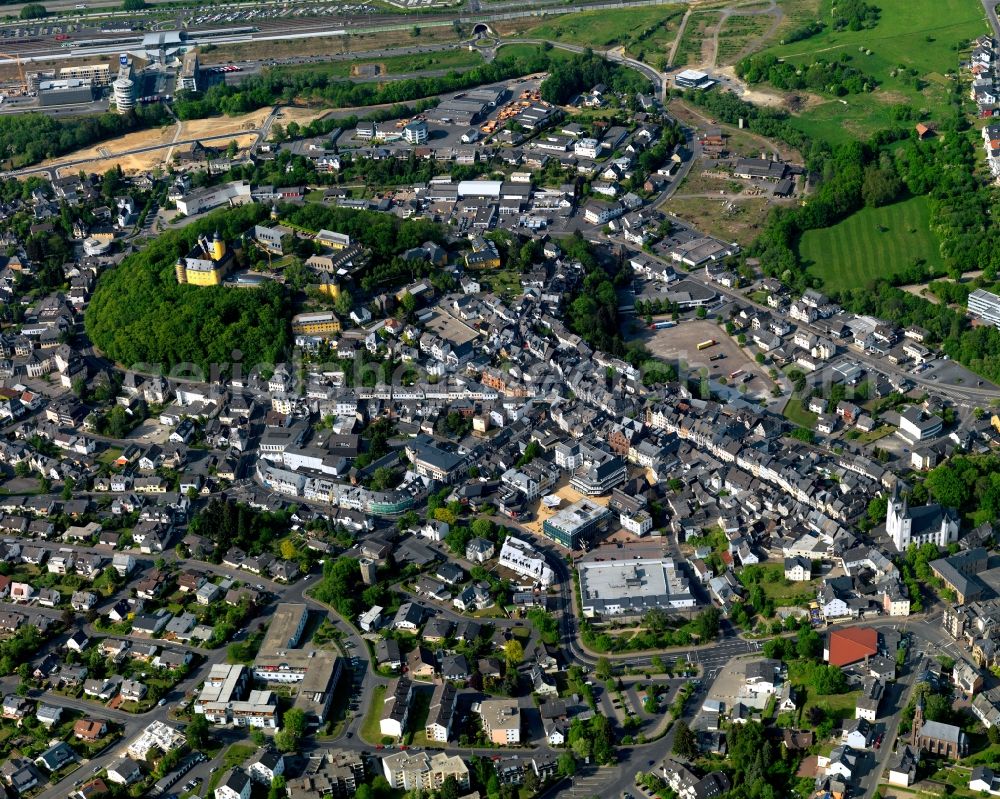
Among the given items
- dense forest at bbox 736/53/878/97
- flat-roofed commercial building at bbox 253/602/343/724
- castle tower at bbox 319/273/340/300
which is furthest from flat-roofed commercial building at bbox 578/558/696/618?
dense forest at bbox 736/53/878/97

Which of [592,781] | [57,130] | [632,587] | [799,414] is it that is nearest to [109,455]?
[632,587]

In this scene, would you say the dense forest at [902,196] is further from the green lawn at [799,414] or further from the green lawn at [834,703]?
the green lawn at [834,703]

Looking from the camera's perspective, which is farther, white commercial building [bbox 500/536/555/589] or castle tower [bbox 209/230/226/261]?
castle tower [bbox 209/230/226/261]

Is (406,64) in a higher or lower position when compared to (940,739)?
higher

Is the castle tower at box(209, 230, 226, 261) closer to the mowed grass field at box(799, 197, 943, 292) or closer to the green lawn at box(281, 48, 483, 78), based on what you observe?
the mowed grass field at box(799, 197, 943, 292)

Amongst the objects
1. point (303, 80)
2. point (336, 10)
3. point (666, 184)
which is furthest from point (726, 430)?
point (336, 10)

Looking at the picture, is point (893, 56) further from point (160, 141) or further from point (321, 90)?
point (160, 141)
